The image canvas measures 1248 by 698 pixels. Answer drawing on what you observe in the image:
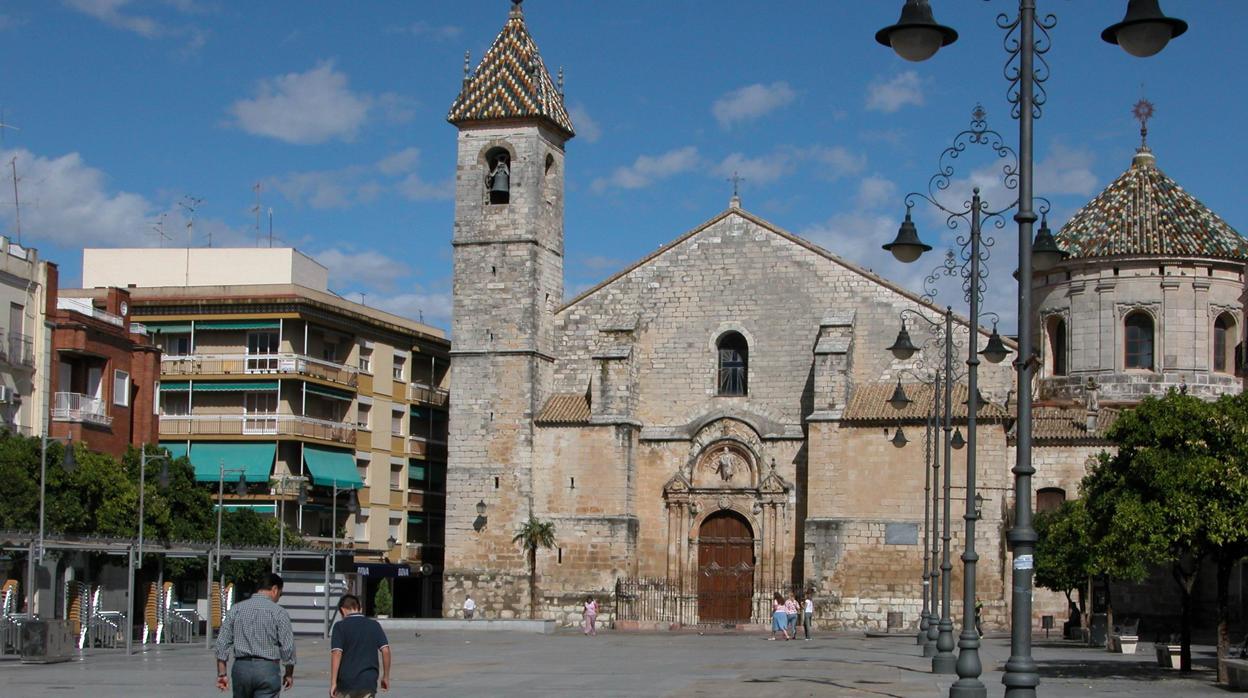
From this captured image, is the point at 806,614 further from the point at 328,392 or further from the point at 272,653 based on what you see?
the point at 272,653

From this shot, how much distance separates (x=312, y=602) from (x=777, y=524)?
47.5 feet

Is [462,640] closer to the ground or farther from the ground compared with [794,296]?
closer to the ground

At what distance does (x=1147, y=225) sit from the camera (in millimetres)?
56281

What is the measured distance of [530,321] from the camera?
51.7 metres

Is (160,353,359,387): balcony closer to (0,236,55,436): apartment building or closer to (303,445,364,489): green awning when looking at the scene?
(303,445,364,489): green awning

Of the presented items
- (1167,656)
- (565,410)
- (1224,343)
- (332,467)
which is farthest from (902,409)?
(332,467)

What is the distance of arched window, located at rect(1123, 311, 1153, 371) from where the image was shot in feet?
182

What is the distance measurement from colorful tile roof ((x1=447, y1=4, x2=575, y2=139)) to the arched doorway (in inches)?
521

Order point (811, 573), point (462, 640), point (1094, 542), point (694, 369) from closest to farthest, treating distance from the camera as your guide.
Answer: point (1094, 542), point (462, 640), point (811, 573), point (694, 369)

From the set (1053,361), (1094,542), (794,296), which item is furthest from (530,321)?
(1094,542)

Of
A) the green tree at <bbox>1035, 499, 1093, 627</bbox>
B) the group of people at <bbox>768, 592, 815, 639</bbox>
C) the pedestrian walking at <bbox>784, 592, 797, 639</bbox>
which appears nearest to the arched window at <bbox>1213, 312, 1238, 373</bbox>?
the green tree at <bbox>1035, 499, 1093, 627</bbox>

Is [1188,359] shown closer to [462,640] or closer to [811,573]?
[811,573]

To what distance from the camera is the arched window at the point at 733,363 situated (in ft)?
171

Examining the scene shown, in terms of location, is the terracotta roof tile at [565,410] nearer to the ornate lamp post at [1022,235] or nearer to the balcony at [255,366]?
the balcony at [255,366]
